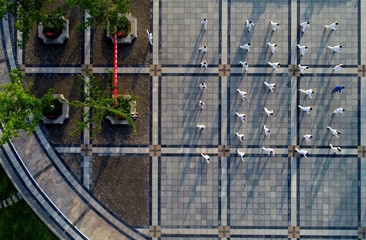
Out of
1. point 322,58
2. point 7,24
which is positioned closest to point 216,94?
point 322,58

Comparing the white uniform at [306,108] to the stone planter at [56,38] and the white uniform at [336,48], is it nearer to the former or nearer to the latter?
the white uniform at [336,48]

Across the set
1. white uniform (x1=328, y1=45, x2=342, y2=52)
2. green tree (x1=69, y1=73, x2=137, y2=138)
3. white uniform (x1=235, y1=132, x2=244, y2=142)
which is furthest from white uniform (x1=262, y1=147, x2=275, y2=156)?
green tree (x1=69, y1=73, x2=137, y2=138)

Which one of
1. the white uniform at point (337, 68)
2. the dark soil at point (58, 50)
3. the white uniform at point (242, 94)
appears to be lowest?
the white uniform at point (242, 94)

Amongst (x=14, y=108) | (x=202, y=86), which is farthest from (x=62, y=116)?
(x=202, y=86)

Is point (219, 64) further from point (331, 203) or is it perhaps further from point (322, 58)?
point (331, 203)

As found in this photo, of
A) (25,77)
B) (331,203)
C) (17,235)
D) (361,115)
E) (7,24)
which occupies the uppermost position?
(7,24)

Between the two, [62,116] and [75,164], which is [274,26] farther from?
[75,164]

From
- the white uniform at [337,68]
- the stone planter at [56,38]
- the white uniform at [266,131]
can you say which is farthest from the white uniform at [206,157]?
the stone planter at [56,38]
